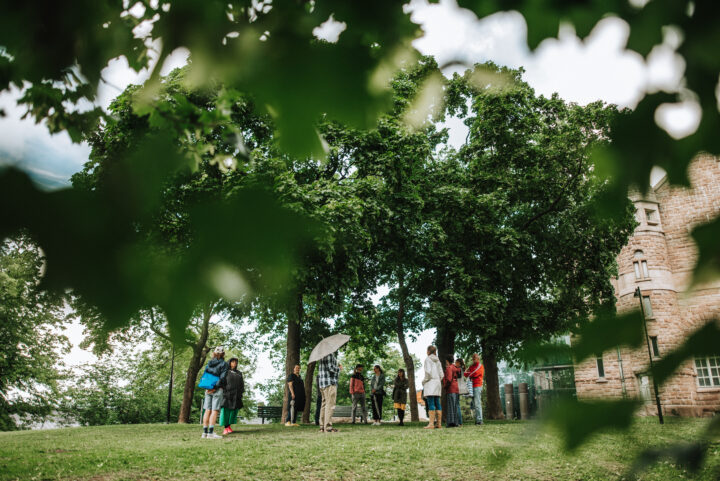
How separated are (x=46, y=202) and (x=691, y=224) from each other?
59.6 inches

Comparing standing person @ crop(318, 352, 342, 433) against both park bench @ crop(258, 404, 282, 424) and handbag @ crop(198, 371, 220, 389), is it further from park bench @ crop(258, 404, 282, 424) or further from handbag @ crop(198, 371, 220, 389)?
park bench @ crop(258, 404, 282, 424)

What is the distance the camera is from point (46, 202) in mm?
764

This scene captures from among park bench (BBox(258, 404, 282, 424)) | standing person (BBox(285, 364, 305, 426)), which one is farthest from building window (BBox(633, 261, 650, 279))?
park bench (BBox(258, 404, 282, 424))

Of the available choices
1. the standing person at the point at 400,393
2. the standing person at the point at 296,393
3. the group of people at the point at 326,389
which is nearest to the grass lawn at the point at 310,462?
the group of people at the point at 326,389

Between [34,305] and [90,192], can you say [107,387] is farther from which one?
[90,192]

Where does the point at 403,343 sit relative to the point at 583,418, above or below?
above

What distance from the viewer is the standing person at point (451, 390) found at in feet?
34.7

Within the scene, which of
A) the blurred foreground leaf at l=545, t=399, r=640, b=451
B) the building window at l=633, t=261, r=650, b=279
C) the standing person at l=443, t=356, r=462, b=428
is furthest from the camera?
the building window at l=633, t=261, r=650, b=279

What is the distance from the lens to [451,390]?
10.7 m

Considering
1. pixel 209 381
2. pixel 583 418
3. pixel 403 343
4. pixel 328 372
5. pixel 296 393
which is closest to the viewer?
pixel 583 418

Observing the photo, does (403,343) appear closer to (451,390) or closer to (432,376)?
(451,390)

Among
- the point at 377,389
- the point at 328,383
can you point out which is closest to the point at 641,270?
the point at 377,389

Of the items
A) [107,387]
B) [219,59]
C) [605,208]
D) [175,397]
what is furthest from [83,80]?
[175,397]

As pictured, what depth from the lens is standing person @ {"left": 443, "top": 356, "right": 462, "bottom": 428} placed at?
1056 cm
